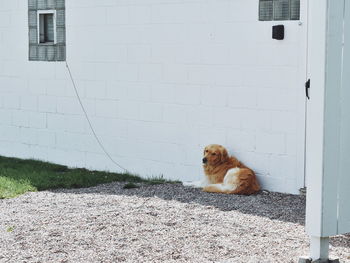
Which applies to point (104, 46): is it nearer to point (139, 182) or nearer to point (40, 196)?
point (139, 182)

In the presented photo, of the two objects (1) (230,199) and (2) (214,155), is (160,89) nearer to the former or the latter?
(2) (214,155)

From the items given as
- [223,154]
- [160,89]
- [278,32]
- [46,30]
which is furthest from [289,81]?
[46,30]

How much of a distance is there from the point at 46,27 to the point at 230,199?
15.1ft

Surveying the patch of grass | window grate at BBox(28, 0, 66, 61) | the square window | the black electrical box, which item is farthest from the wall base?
the square window

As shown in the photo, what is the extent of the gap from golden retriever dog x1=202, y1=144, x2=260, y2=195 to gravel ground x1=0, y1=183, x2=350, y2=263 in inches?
6.1

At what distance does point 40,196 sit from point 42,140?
120 inches

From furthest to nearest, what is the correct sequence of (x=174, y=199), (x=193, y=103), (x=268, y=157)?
(x=193, y=103)
(x=268, y=157)
(x=174, y=199)

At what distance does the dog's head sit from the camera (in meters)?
9.72

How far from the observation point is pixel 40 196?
9359mm

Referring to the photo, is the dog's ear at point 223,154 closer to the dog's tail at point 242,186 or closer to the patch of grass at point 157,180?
the dog's tail at point 242,186

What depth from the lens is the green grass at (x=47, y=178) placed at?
9820 mm

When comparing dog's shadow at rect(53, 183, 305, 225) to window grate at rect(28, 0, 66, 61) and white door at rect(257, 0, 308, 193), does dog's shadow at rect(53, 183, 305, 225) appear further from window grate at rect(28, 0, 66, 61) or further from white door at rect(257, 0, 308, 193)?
window grate at rect(28, 0, 66, 61)

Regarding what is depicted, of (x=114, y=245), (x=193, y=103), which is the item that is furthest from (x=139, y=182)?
(x=114, y=245)

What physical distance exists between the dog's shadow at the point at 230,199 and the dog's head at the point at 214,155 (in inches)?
13.8
